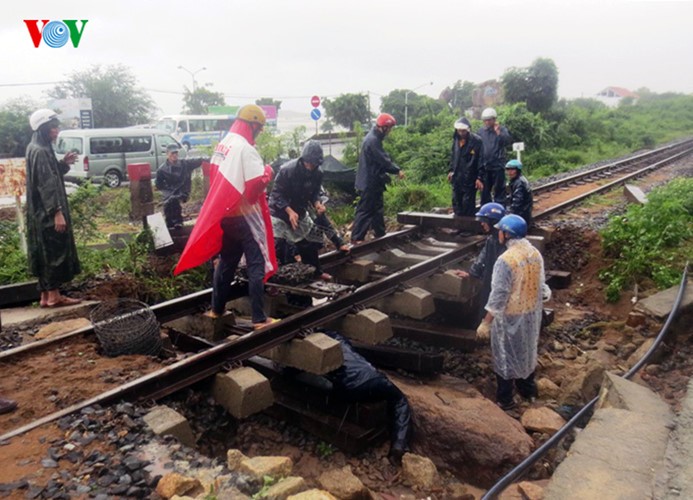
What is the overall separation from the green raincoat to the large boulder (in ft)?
12.3

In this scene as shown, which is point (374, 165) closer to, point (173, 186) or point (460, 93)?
point (173, 186)

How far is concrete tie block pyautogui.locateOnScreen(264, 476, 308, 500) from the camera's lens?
2.82 metres

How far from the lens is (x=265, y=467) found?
306cm

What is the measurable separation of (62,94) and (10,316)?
40.2 m

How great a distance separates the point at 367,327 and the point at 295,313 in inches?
34.2

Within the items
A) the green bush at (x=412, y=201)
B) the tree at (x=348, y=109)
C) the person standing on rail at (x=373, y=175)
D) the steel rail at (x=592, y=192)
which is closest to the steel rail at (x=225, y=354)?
the person standing on rail at (x=373, y=175)

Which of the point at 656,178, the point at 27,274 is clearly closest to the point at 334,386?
the point at 27,274

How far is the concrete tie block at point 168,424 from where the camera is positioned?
3373mm

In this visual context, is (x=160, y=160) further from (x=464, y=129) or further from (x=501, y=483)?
(x=501, y=483)

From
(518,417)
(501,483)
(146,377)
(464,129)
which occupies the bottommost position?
(518,417)

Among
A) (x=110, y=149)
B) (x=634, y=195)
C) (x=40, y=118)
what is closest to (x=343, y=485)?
(x=40, y=118)

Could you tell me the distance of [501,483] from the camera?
Result: 3.65 meters

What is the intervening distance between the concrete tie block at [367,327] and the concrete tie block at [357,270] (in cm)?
156

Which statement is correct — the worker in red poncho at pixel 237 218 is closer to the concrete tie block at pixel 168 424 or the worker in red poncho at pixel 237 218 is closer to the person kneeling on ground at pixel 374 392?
the person kneeling on ground at pixel 374 392
